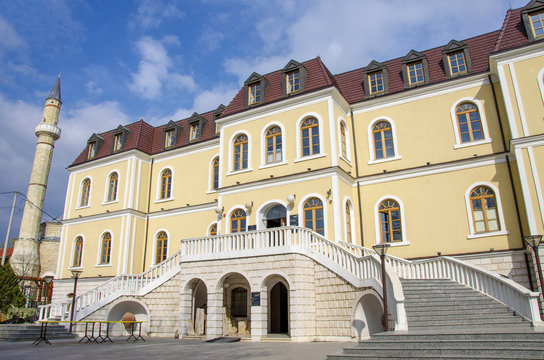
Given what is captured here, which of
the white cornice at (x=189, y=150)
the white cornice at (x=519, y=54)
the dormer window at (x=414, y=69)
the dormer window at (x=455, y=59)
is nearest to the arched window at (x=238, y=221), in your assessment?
the white cornice at (x=189, y=150)

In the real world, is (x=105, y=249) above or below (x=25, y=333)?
above

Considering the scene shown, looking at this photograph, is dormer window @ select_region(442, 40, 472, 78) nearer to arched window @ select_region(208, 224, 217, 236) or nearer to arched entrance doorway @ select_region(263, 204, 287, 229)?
arched entrance doorway @ select_region(263, 204, 287, 229)

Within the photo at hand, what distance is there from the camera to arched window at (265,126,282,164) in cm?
2038

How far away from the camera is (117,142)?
1142 inches

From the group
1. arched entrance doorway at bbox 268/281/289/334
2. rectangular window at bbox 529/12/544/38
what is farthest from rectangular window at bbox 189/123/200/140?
rectangular window at bbox 529/12/544/38

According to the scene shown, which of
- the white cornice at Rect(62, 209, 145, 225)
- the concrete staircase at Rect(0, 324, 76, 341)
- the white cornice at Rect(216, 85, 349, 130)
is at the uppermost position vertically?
the white cornice at Rect(216, 85, 349, 130)

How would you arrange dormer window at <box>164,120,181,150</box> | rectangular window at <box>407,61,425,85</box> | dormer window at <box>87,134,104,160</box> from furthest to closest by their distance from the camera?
dormer window at <box>87,134,104,160</box>
dormer window at <box>164,120,181,150</box>
rectangular window at <box>407,61,425,85</box>

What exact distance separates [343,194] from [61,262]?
807 inches

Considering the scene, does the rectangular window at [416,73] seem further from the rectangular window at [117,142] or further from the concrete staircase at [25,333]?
the concrete staircase at [25,333]

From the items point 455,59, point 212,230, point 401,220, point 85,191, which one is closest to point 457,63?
point 455,59

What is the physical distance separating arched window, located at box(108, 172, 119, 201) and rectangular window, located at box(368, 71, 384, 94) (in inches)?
678

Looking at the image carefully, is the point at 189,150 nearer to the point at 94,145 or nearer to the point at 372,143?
the point at 94,145

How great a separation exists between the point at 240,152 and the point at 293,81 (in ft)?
14.8

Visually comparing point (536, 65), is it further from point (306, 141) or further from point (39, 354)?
point (39, 354)
